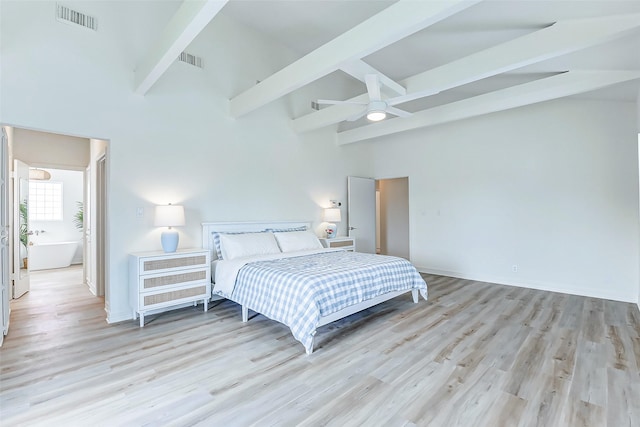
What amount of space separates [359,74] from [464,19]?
1.16 meters

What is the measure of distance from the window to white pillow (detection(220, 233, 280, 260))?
6157mm

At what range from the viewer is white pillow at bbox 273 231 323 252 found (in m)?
4.70

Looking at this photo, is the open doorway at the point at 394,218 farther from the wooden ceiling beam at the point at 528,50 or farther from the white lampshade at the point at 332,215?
the wooden ceiling beam at the point at 528,50

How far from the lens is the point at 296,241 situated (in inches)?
189

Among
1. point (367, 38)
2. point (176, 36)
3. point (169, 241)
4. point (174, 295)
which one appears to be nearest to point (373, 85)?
point (367, 38)

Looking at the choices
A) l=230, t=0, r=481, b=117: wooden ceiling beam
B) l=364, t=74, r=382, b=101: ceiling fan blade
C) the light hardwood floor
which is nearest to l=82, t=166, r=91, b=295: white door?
the light hardwood floor

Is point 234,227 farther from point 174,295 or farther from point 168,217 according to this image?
point 174,295

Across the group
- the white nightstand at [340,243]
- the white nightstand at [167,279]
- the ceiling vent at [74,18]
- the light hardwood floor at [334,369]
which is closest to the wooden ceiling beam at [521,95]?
the white nightstand at [340,243]

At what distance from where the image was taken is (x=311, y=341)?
8.73ft

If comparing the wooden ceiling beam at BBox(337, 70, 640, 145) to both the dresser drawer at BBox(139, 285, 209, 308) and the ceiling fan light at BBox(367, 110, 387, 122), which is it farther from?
the dresser drawer at BBox(139, 285, 209, 308)

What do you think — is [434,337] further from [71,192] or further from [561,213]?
[71,192]

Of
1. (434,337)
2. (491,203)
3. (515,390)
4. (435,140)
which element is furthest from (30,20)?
(491,203)

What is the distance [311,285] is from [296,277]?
0.21m

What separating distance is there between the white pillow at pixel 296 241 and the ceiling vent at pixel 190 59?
8.85ft
